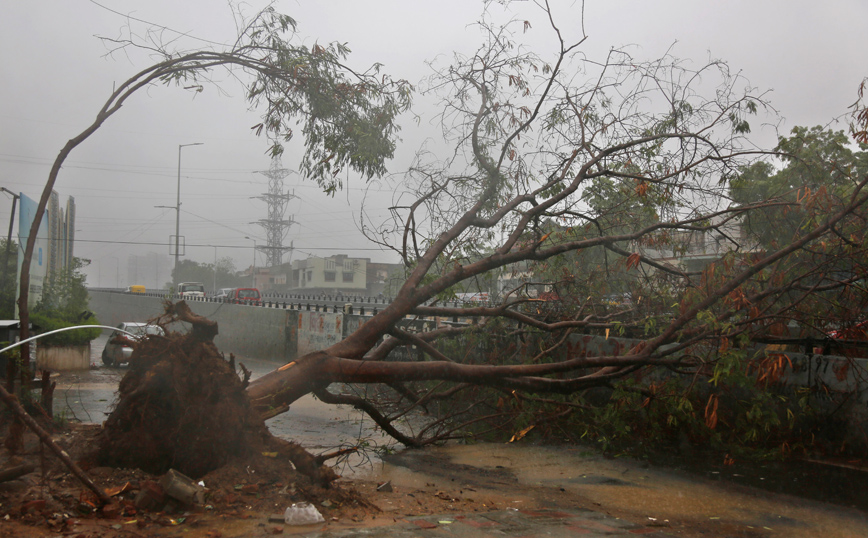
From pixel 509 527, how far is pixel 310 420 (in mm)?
6290

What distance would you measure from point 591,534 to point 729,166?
5.12 m

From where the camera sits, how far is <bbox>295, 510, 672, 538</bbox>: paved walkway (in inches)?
175

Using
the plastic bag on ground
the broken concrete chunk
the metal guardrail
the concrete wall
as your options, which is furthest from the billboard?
the plastic bag on ground

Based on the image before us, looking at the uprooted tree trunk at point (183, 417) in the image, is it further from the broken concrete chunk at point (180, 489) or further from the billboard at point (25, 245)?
the billboard at point (25, 245)

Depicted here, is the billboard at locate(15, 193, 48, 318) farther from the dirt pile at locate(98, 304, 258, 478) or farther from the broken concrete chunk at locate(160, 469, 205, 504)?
the broken concrete chunk at locate(160, 469, 205, 504)

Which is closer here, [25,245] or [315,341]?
[25,245]

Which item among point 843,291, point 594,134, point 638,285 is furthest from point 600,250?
point 843,291

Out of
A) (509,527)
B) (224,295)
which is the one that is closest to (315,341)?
(509,527)

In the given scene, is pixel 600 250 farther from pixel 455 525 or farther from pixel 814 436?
pixel 455 525

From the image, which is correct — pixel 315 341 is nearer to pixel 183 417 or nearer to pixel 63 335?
pixel 63 335

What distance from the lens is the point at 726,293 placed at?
6.33 m

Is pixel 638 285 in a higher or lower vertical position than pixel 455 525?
higher

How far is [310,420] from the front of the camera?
10.4 meters

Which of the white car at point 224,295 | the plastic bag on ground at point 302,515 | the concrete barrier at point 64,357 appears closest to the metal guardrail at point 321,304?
the white car at point 224,295
